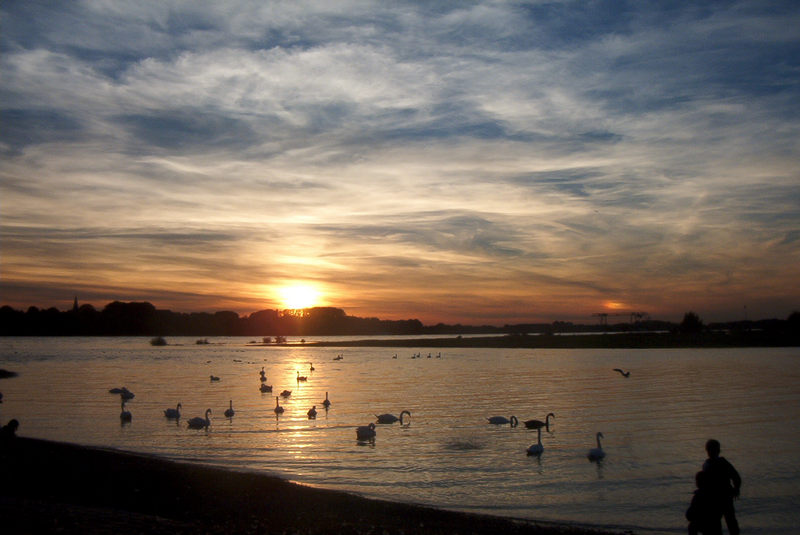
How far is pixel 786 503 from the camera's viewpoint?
14.2 meters

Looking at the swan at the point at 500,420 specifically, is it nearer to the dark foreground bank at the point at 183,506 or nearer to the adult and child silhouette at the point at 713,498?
the dark foreground bank at the point at 183,506

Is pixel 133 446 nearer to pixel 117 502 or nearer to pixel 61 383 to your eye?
pixel 117 502

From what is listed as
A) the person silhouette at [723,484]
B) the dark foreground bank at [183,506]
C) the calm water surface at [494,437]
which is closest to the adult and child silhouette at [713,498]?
the person silhouette at [723,484]

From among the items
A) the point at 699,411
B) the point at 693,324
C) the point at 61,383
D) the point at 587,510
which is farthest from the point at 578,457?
the point at 693,324

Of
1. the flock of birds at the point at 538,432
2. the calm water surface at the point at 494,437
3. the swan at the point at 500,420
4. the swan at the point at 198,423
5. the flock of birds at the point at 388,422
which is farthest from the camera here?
the swan at the point at 500,420

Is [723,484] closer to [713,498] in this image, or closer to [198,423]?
[713,498]

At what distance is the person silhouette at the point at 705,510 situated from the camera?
9172 millimetres

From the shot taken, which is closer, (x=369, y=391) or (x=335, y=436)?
(x=335, y=436)

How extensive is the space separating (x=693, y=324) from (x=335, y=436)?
490ft

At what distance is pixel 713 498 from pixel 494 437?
1405 centimetres

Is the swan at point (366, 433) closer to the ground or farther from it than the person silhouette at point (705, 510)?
closer to the ground

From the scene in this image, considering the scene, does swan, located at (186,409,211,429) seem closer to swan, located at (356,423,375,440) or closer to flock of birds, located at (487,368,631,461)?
swan, located at (356,423,375,440)

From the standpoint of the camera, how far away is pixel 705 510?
9172 mm

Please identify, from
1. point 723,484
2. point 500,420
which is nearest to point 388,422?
point 500,420
